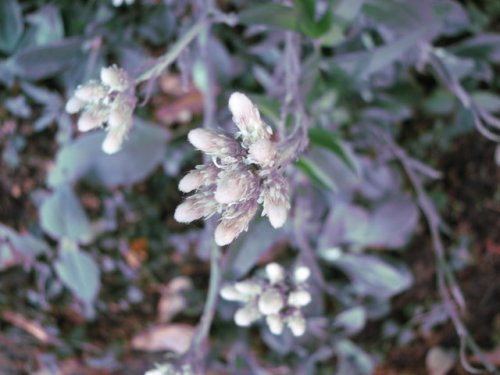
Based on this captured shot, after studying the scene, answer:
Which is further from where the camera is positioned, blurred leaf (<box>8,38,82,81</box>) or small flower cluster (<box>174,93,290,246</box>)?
blurred leaf (<box>8,38,82,81</box>)

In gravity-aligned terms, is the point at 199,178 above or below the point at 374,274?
above

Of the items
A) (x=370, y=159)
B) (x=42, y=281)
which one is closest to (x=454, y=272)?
(x=370, y=159)

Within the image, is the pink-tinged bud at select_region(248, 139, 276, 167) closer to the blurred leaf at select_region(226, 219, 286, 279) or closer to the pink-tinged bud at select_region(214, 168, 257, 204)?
the pink-tinged bud at select_region(214, 168, 257, 204)

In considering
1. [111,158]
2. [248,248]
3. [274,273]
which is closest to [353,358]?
[248,248]

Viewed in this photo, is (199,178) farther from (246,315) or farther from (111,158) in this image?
(111,158)

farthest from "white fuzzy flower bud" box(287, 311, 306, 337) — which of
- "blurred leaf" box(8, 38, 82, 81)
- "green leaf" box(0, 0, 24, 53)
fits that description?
"green leaf" box(0, 0, 24, 53)

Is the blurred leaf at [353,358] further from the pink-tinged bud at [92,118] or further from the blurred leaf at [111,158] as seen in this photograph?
the pink-tinged bud at [92,118]

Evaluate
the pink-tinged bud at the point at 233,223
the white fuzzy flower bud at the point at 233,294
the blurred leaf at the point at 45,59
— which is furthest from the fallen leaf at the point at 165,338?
the pink-tinged bud at the point at 233,223
